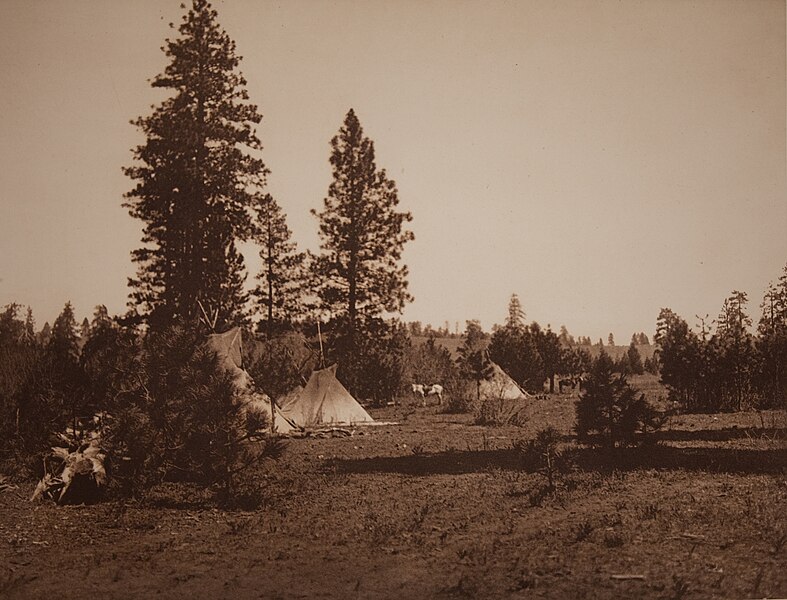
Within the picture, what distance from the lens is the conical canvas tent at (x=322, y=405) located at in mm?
21734

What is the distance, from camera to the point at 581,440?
12.4 m

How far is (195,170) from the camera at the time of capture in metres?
21.7

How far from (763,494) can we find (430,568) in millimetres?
6025

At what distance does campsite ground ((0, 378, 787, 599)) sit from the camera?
5938 mm

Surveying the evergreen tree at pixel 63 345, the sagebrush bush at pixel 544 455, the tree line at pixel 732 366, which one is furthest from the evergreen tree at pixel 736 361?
the evergreen tree at pixel 63 345

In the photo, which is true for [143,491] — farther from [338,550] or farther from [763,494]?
[763,494]

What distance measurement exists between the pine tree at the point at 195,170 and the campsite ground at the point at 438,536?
12.6m

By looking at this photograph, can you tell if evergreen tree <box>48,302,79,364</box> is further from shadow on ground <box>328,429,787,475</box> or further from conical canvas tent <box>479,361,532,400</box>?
conical canvas tent <box>479,361,532,400</box>

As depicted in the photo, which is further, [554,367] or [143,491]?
[554,367]

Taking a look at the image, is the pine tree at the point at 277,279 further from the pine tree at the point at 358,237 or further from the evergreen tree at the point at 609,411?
the evergreen tree at the point at 609,411

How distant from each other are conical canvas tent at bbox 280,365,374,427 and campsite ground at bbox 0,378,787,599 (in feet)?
30.6

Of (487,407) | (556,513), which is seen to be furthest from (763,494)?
(487,407)

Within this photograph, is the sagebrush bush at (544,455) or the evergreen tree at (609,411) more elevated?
the evergreen tree at (609,411)

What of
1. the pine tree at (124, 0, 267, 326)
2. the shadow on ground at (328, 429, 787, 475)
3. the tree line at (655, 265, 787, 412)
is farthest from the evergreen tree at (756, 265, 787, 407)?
the pine tree at (124, 0, 267, 326)
